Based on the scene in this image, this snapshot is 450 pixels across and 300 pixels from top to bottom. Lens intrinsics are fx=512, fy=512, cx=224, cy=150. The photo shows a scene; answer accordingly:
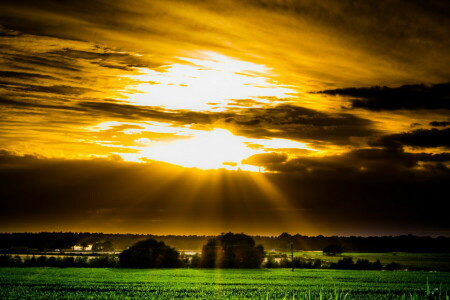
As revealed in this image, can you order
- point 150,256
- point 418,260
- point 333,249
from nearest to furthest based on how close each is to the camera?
point 150,256, point 418,260, point 333,249

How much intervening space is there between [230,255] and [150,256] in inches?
470

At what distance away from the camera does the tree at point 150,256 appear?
73125 millimetres

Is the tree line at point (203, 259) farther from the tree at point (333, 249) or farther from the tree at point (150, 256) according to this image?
the tree at point (333, 249)

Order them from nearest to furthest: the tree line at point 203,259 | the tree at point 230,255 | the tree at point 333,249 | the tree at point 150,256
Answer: the tree line at point 203,259, the tree at point 150,256, the tree at point 230,255, the tree at point 333,249

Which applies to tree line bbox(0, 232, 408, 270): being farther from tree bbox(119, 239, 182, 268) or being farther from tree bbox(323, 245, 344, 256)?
tree bbox(323, 245, 344, 256)

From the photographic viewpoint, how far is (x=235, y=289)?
36.8 metres

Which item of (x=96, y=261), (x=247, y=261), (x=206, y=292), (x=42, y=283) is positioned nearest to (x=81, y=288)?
(x=42, y=283)

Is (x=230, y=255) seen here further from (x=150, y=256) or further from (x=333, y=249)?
(x=333, y=249)

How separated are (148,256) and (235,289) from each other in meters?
39.4

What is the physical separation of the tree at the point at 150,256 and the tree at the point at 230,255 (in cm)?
455

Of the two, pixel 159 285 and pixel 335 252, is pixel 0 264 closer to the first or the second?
pixel 159 285

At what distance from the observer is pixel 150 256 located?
243 feet

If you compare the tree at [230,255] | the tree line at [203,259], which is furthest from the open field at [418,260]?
the tree at [230,255]

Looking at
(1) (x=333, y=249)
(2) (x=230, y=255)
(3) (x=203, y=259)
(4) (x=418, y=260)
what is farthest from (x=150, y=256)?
(1) (x=333, y=249)
